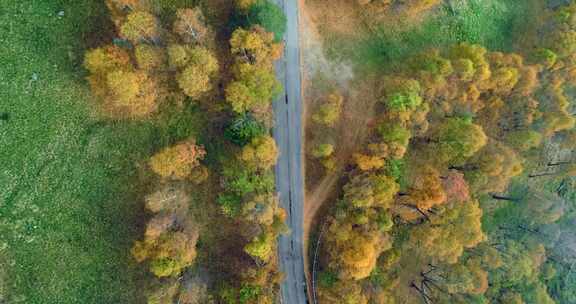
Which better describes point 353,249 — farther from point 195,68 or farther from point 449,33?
point 449,33

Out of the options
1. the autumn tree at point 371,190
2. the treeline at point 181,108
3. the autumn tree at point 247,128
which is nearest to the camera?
the treeline at point 181,108

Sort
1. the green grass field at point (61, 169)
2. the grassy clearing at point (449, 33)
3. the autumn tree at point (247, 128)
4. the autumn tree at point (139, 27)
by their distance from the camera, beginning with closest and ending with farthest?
the autumn tree at point (139, 27)
the green grass field at point (61, 169)
the autumn tree at point (247, 128)
the grassy clearing at point (449, 33)

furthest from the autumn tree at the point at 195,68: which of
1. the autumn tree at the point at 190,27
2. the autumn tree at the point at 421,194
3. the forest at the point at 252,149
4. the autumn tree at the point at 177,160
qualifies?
the autumn tree at the point at 421,194

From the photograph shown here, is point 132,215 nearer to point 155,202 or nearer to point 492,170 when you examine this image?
point 155,202

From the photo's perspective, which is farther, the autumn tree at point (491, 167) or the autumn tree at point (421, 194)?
the autumn tree at point (491, 167)

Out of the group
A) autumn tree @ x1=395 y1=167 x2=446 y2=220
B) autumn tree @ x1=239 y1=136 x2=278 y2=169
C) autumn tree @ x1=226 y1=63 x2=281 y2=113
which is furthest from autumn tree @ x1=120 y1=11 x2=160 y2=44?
autumn tree @ x1=395 y1=167 x2=446 y2=220

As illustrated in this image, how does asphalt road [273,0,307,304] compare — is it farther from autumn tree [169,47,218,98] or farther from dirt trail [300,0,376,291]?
autumn tree [169,47,218,98]

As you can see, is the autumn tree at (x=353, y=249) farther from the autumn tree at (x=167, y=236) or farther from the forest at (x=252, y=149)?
the autumn tree at (x=167, y=236)
